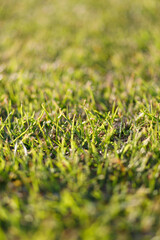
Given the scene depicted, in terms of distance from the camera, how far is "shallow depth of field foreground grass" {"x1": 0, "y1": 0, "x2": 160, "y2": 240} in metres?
1.23

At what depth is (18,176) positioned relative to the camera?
1497mm

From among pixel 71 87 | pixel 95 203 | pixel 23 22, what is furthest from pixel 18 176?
pixel 23 22

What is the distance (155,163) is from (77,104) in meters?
0.92

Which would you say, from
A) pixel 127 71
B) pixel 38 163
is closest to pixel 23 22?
pixel 127 71

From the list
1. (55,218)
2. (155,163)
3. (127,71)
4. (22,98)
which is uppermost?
(127,71)

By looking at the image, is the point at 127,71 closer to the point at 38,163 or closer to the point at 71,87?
the point at 71,87

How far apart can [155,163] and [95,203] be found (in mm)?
515

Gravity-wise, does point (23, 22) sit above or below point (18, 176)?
above

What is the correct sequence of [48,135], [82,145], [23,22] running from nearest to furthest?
[82,145] → [48,135] → [23,22]

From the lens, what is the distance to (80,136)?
1790mm

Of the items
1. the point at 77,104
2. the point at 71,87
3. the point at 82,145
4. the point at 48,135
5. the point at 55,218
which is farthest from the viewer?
the point at 71,87

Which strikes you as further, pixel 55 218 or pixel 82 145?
pixel 82 145

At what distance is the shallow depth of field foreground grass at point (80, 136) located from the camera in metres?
1.23

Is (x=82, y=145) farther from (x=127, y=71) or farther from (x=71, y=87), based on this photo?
(x=127, y=71)
